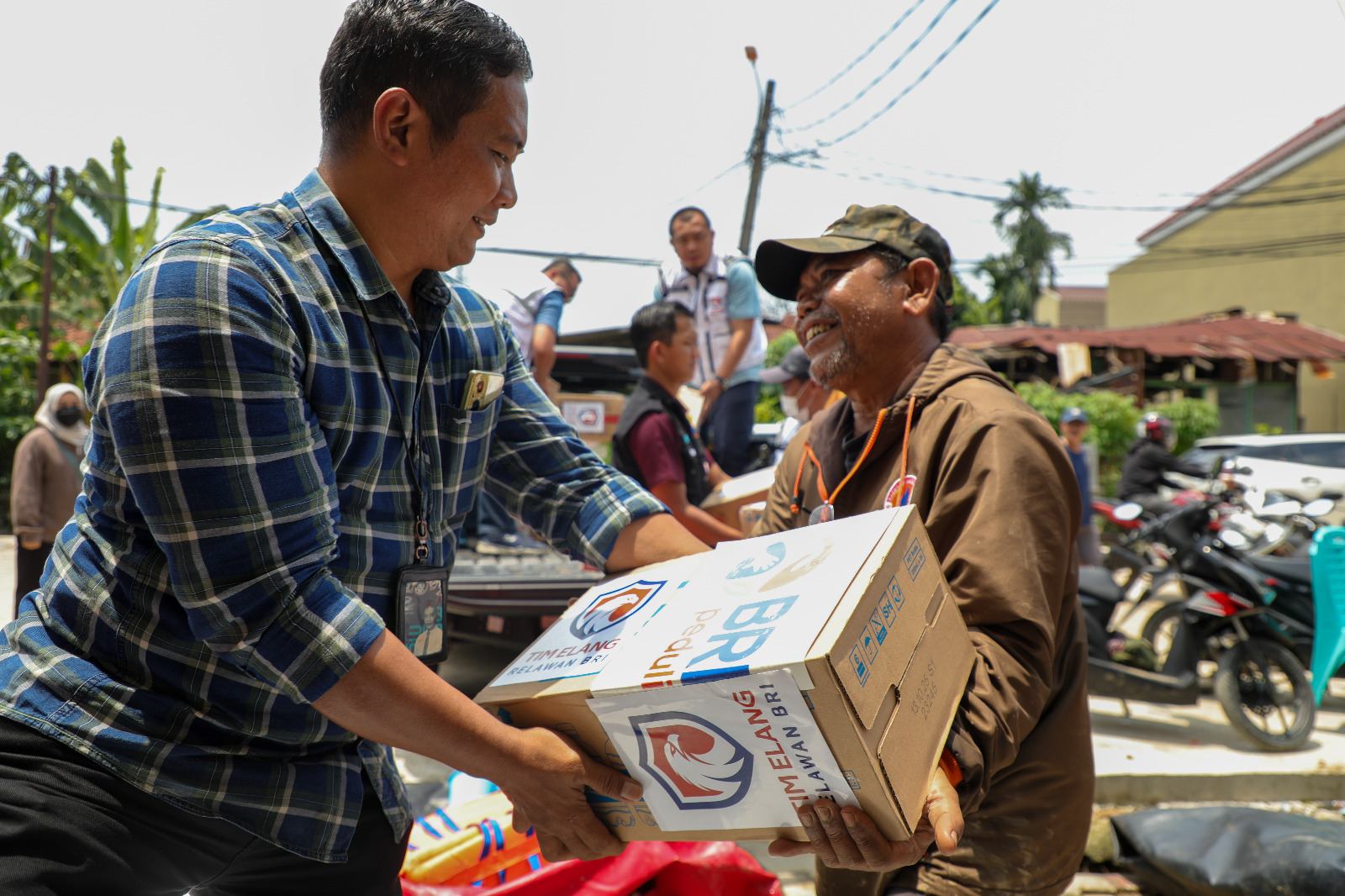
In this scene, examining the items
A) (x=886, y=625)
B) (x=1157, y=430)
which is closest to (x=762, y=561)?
(x=886, y=625)

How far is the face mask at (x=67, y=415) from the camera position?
23.7 ft

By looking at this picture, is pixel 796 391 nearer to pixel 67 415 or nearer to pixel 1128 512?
pixel 1128 512

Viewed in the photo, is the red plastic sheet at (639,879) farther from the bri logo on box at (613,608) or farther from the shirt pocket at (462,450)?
the shirt pocket at (462,450)

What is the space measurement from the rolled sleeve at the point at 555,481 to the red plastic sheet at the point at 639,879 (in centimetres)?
Result: 129

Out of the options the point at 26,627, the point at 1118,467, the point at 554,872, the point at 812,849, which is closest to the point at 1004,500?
the point at 812,849

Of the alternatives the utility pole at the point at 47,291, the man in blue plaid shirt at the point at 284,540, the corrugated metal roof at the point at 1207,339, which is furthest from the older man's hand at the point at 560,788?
the corrugated metal roof at the point at 1207,339

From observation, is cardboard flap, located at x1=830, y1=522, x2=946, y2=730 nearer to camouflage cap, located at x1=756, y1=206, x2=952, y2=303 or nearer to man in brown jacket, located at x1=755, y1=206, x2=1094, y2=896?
man in brown jacket, located at x1=755, y1=206, x2=1094, y2=896

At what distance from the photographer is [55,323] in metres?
23.8

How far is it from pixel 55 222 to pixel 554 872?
19.0 m

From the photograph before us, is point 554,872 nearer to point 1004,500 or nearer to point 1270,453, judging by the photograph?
point 1004,500

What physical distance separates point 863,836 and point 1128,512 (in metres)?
6.84

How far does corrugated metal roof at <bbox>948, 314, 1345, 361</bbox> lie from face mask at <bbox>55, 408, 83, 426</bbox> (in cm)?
2014

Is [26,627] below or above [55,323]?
above

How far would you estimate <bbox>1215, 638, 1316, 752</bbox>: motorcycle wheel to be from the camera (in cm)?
573
